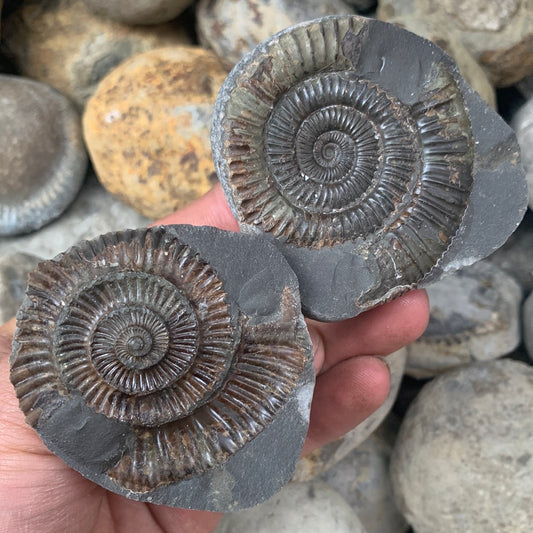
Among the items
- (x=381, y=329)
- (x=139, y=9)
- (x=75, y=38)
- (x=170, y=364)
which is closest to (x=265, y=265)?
(x=170, y=364)

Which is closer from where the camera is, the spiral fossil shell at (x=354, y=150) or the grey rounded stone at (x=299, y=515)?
the spiral fossil shell at (x=354, y=150)

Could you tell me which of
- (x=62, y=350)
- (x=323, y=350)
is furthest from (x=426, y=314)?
(x=62, y=350)

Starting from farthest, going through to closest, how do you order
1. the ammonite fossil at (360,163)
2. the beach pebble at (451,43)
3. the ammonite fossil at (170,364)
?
the beach pebble at (451,43) < the ammonite fossil at (360,163) < the ammonite fossil at (170,364)

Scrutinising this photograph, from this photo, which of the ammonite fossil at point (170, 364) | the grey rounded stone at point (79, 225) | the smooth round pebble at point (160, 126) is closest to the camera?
the ammonite fossil at point (170, 364)

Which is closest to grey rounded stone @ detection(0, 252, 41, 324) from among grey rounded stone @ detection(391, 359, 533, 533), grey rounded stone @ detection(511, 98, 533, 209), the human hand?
the human hand

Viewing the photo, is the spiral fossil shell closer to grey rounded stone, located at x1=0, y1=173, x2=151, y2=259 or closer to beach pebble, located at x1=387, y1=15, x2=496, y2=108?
beach pebble, located at x1=387, y1=15, x2=496, y2=108

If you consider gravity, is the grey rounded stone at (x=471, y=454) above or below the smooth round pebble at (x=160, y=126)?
below

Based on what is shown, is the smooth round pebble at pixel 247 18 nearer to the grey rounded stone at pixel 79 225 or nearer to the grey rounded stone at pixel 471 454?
the grey rounded stone at pixel 79 225

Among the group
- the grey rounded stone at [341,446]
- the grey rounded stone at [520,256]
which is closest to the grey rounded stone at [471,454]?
the grey rounded stone at [341,446]

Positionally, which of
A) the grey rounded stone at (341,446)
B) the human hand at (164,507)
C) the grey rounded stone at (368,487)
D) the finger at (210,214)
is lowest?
the grey rounded stone at (368,487)
